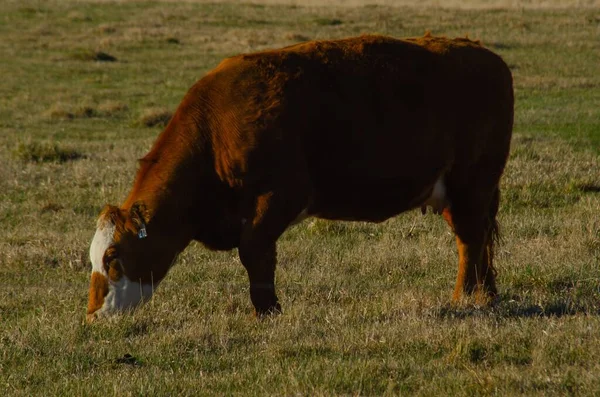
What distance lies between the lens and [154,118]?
66.9 ft

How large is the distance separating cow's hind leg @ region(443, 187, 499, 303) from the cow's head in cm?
230

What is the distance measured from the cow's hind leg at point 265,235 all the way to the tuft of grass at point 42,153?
848 cm

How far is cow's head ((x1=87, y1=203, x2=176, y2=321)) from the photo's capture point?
24.7ft

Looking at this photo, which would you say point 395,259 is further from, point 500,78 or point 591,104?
point 591,104

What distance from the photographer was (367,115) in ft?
25.8

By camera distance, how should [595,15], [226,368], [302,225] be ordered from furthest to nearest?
[595,15]
[302,225]
[226,368]

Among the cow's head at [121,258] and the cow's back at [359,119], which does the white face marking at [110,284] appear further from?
the cow's back at [359,119]

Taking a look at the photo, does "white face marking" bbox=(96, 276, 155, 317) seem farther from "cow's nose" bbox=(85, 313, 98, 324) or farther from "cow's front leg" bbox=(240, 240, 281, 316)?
"cow's front leg" bbox=(240, 240, 281, 316)

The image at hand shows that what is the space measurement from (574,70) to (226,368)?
20.8 meters

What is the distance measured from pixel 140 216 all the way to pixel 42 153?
28.2 feet

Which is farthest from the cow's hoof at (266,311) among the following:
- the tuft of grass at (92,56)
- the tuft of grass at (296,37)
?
the tuft of grass at (296,37)

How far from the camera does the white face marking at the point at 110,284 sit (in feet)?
24.7

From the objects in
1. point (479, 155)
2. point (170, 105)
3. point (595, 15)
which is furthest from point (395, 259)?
point (595, 15)

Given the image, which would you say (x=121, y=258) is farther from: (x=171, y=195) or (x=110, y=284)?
(x=171, y=195)
